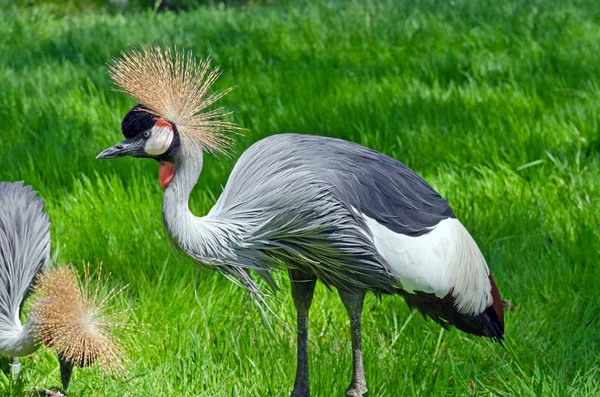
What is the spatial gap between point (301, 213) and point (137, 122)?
508 millimetres

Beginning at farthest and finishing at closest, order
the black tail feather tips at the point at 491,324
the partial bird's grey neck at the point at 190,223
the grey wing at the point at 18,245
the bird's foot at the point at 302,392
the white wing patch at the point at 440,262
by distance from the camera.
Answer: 1. the grey wing at the point at 18,245
2. the black tail feather tips at the point at 491,324
3. the bird's foot at the point at 302,392
4. the white wing patch at the point at 440,262
5. the partial bird's grey neck at the point at 190,223

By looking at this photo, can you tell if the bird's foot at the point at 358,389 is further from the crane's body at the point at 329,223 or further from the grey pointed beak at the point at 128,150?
the grey pointed beak at the point at 128,150

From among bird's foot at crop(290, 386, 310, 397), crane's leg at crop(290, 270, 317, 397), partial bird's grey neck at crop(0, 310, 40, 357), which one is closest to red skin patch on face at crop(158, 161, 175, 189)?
crane's leg at crop(290, 270, 317, 397)

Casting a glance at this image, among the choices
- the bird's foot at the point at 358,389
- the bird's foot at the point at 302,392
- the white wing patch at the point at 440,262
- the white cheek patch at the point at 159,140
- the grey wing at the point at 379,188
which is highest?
the white cheek patch at the point at 159,140

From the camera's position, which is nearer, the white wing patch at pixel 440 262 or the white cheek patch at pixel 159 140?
the white cheek patch at pixel 159 140

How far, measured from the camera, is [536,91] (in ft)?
16.2

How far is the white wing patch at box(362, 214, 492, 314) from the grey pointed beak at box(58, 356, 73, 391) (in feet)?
3.32

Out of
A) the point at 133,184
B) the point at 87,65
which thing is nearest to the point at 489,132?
the point at 133,184

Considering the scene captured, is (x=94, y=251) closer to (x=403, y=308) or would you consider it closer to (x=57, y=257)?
(x=57, y=257)

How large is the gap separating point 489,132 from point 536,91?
689 millimetres

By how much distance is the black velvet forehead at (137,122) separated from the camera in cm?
227

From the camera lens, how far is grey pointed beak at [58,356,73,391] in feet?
8.46

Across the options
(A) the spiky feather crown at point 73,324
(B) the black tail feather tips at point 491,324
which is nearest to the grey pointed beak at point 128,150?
(A) the spiky feather crown at point 73,324

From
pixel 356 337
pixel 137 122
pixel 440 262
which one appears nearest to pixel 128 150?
pixel 137 122
